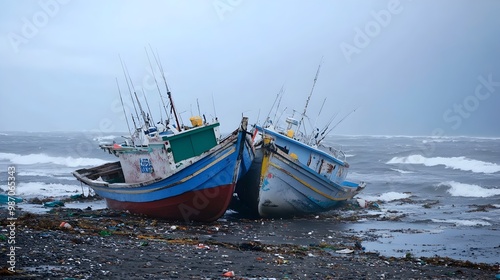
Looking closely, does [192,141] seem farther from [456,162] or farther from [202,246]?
[456,162]

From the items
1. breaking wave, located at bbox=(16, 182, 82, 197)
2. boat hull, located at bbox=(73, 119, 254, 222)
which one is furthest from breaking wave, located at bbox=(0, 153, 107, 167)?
boat hull, located at bbox=(73, 119, 254, 222)

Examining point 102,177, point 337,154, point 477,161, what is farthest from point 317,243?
point 477,161

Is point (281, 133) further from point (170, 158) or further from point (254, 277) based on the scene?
point (254, 277)

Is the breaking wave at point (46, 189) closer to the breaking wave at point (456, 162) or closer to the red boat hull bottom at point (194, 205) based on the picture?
the red boat hull bottom at point (194, 205)

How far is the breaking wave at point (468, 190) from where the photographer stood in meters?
28.4

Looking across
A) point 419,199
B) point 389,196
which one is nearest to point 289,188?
point 419,199

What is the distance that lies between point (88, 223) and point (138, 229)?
1484mm

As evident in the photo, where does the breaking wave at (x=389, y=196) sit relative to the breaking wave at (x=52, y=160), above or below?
below

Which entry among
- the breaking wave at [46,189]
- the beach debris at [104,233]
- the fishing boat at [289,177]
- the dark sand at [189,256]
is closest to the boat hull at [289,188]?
the fishing boat at [289,177]

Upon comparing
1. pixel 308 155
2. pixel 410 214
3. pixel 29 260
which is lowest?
pixel 410 214

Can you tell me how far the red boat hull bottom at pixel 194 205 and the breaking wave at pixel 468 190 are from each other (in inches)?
714

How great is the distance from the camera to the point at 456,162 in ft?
160

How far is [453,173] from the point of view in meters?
41.2

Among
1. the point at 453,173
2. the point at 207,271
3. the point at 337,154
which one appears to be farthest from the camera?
the point at 453,173
